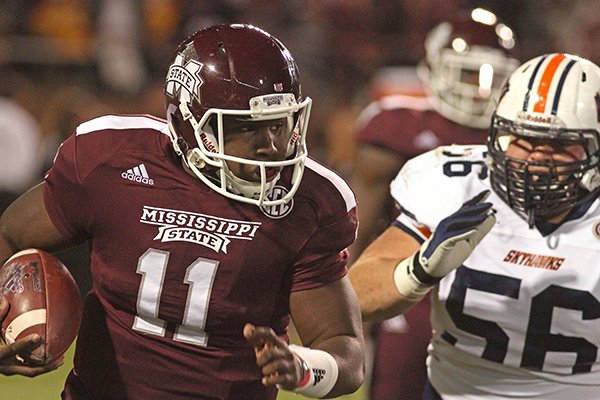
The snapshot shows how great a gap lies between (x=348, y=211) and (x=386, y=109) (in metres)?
2.12

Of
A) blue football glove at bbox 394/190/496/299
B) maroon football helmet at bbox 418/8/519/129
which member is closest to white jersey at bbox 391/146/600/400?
blue football glove at bbox 394/190/496/299

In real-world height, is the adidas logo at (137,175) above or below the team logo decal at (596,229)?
above

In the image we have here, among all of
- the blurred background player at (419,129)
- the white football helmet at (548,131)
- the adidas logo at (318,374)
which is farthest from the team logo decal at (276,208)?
the blurred background player at (419,129)

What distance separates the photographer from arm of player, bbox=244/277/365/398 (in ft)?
7.86

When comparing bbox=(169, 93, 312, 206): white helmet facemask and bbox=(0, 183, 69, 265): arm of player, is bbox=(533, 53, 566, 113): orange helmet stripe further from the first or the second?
bbox=(0, 183, 69, 265): arm of player

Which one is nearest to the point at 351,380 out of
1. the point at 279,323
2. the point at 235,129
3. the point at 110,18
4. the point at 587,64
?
the point at 279,323

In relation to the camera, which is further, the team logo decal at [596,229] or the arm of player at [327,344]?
the team logo decal at [596,229]

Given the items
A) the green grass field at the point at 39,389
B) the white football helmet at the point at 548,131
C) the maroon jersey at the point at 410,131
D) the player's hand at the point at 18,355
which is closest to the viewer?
the player's hand at the point at 18,355

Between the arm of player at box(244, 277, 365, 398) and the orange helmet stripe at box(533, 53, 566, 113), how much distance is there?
78 centimetres

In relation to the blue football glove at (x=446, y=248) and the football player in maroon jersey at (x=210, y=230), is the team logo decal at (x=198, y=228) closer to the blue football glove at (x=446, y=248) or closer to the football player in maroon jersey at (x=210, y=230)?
the football player in maroon jersey at (x=210, y=230)

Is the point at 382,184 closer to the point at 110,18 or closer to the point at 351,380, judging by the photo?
the point at 351,380

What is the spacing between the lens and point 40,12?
849 centimetres

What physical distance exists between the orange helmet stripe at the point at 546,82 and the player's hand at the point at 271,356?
1.19 m

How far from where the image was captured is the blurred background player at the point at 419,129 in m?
→ 4.22
